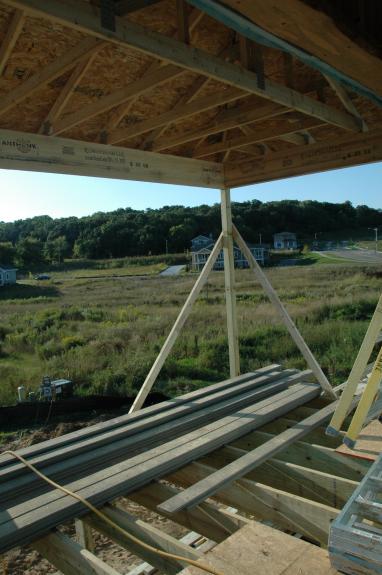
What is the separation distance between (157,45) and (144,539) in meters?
2.84

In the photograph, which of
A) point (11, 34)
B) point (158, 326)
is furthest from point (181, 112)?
point (158, 326)

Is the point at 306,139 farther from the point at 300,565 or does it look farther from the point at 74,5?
the point at 300,565

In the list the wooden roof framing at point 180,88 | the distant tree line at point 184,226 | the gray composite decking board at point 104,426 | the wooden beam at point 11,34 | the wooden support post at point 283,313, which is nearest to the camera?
the wooden roof framing at point 180,88

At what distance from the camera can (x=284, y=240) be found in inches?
903

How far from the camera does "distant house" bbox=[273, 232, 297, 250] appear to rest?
22.7 meters

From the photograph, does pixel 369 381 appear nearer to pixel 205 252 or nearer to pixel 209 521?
pixel 209 521

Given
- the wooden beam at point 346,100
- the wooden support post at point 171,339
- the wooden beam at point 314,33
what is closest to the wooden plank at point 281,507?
the wooden support post at point 171,339

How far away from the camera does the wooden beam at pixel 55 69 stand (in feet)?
9.84

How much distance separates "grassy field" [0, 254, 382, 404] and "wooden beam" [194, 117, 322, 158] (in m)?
6.64

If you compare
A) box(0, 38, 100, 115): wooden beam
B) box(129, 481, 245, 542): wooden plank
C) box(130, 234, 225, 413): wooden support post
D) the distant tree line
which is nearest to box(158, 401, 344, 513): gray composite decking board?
box(129, 481, 245, 542): wooden plank

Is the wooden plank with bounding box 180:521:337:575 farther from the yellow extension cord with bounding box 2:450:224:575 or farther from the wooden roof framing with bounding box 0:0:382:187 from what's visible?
the wooden roof framing with bounding box 0:0:382:187

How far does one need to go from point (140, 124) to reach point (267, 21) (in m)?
2.52

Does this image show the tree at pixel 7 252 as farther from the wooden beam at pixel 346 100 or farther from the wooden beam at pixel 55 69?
the wooden beam at pixel 346 100

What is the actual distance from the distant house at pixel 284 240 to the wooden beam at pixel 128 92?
19.2m
